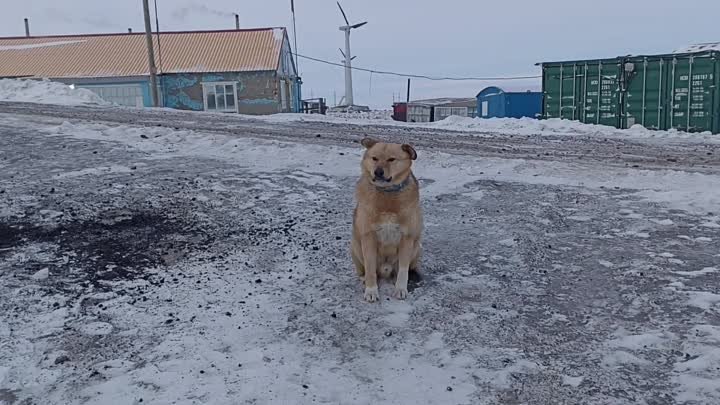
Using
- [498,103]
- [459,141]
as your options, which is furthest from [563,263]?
[498,103]

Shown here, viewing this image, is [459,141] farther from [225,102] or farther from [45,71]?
[45,71]

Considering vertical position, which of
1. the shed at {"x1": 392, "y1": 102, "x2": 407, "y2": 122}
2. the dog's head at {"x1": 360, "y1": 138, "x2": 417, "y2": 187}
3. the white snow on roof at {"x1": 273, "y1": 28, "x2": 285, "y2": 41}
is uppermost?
the white snow on roof at {"x1": 273, "y1": 28, "x2": 285, "y2": 41}

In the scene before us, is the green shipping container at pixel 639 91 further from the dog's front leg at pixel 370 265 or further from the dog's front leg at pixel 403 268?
the dog's front leg at pixel 370 265

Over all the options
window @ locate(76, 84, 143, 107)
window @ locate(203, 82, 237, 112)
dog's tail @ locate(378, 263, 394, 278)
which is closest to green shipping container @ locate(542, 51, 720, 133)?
dog's tail @ locate(378, 263, 394, 278)

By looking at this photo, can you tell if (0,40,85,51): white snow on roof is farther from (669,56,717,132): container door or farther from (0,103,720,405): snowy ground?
(669,56,717,132): container door

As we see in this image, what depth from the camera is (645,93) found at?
1802cm

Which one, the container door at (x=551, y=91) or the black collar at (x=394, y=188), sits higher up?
the container door at (x=551, y=91)

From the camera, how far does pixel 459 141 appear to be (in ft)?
40.9

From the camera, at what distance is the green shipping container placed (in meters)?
17.0

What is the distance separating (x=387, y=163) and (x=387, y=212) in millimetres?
346

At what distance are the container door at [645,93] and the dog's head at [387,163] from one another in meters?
15.7

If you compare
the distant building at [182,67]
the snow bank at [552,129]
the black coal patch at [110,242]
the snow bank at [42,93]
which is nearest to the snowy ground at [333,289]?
the black coal patch at [110,242]

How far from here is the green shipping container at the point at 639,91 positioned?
17.0 meters

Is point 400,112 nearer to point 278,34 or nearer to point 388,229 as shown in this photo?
point 278,34
